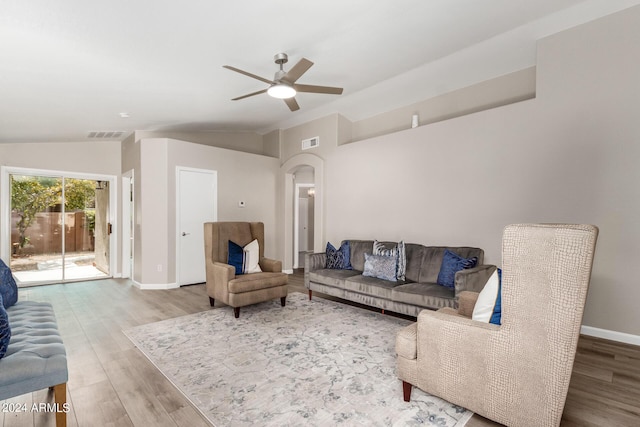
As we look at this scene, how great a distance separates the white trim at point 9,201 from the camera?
489 cm

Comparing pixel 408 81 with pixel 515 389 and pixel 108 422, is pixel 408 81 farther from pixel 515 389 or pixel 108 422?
pixel 108 422

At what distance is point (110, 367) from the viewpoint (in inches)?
94.2

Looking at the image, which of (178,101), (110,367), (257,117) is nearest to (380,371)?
(110,367)

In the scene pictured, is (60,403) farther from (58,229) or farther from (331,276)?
(58,229)

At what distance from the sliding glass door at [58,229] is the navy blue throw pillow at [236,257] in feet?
12.1

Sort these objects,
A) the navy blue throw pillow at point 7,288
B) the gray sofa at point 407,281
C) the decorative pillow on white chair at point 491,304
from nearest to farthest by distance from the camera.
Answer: the decorative pillow on white chair at point 491,304, the navy blue throw pillow at point 7,288, the gray sofa at point 407,281

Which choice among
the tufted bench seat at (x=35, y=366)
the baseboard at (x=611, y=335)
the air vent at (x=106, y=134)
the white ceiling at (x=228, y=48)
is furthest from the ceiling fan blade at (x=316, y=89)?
the air vent at (x=106, y=134)

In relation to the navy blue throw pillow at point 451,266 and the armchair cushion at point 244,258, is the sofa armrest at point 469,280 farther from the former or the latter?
the armchair cushion at point 244,258

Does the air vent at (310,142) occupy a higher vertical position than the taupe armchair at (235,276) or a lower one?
higher

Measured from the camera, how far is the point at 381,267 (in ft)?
12.6

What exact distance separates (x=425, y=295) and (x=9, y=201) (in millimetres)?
6667

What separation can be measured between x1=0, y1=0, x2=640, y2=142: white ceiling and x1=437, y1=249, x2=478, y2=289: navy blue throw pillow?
7.96 ft

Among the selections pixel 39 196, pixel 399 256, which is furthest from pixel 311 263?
pixel 39 196

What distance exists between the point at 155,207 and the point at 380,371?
4437 mm
